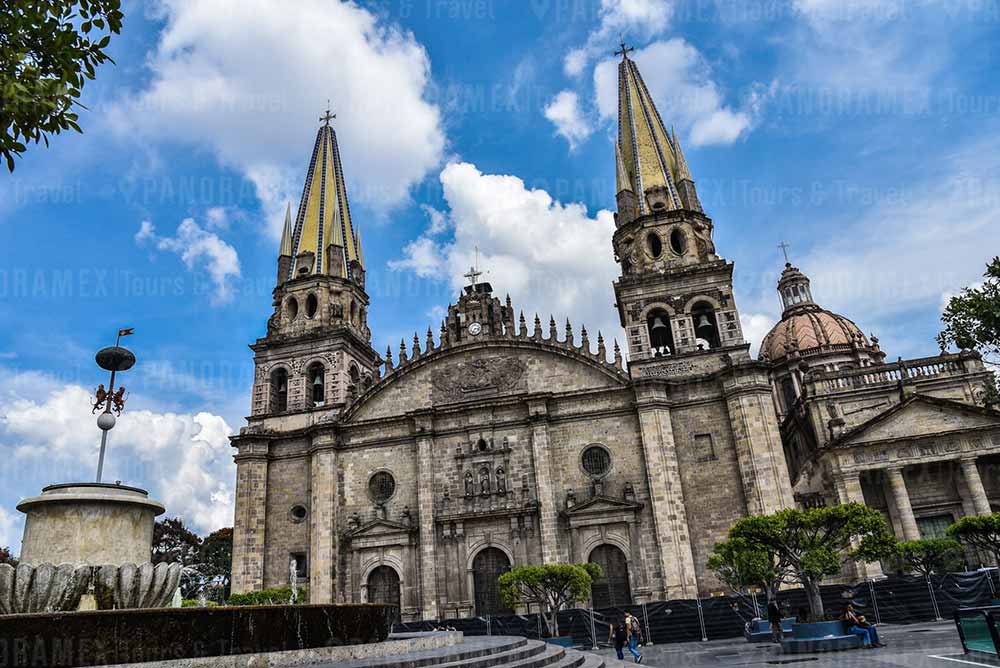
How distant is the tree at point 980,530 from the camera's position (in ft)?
63.3

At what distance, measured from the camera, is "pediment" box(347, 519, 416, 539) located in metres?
27.6

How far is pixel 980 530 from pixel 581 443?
1317cm

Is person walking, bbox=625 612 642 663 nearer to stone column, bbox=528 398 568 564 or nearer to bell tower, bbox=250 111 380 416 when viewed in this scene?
stone column, bbox=528 398 568 564

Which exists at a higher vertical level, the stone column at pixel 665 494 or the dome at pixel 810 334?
the dome at pixel 810 334

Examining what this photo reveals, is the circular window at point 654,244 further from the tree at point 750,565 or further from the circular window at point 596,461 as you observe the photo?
the tree at point 750,565

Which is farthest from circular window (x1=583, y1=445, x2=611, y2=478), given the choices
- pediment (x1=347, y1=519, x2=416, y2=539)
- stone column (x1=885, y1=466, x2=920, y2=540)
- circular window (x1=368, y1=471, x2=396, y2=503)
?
stone column (x1=885, y1=466, x2=920, y2=540)

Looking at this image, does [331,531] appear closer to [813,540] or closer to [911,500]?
[813,540]

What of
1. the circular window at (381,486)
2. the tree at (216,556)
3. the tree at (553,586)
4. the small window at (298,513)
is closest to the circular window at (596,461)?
the tree at (553,586)

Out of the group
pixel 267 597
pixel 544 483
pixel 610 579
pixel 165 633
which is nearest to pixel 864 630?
pixel 610 579

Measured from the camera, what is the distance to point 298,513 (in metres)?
29.5

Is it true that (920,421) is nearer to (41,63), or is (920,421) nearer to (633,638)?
(633,638)

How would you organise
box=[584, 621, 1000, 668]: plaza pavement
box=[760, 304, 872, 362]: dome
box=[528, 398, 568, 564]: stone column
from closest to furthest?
box=[584, 621, 1000, 668]: plaza pavement
box=[528, 398, 568, 564]: stone column
box=[760, 304, 872, 362]: dome

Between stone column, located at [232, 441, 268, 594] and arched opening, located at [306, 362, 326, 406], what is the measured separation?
3336 millimetres

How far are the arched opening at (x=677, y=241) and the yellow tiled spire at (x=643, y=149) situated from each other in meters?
1.41
